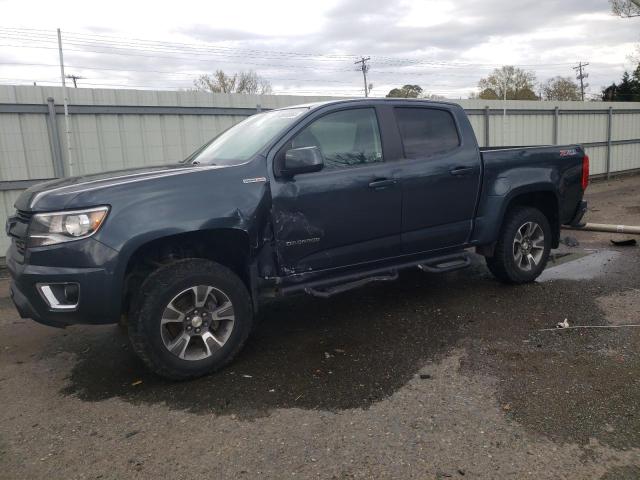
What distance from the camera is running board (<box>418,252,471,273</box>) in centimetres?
496

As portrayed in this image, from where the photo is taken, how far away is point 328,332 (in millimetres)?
4688

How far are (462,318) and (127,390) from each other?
294 centimetres

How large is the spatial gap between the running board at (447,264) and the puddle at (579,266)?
1.42 m

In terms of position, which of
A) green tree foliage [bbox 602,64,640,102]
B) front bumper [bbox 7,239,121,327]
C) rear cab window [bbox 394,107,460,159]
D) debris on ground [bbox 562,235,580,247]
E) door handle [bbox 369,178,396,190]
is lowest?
debris on ground [bbox 562,235,580,247]

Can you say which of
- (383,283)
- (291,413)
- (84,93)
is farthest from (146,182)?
(84,93)

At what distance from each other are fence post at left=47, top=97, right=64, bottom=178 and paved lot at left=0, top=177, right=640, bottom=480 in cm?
340

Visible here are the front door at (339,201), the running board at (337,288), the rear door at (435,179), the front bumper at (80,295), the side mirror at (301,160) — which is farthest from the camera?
the rear door at (435,179)

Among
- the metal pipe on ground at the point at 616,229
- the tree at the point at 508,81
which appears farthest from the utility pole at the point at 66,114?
the tree at the point at 508,81

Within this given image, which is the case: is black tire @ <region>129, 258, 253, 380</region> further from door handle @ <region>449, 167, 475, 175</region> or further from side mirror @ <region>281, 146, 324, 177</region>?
door handle @ <region>449, 167, 475, 175</region>

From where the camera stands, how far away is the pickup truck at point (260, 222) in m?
3.42

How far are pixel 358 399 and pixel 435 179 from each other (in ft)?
7.43

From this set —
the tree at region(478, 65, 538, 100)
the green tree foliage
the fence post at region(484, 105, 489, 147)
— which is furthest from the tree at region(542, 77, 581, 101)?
the fence post at region(484, 105, 489, 147)

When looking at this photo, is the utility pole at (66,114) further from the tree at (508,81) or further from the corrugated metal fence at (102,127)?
the tree at (508,81)

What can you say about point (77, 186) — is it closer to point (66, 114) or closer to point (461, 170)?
point (461, 170)
